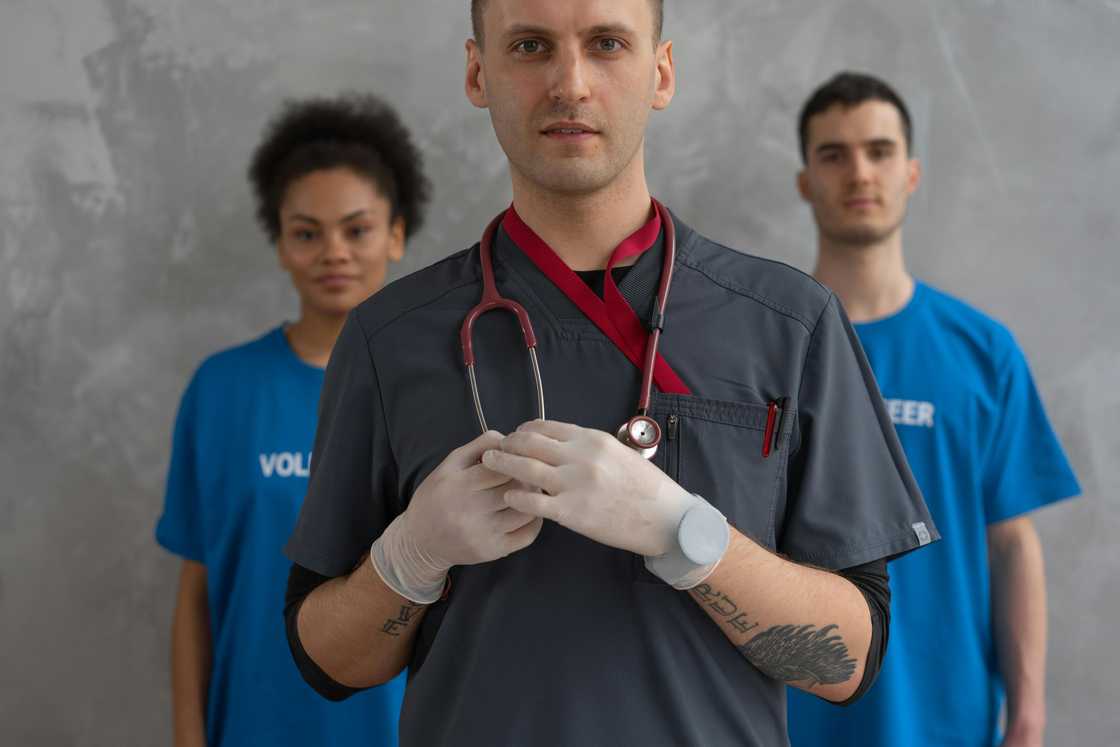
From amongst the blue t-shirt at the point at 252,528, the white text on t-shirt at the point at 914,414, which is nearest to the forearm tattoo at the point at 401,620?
the blue t-shirt at the point at 252,528

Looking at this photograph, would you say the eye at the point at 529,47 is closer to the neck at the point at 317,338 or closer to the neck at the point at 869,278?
the neck at the point at 317,338

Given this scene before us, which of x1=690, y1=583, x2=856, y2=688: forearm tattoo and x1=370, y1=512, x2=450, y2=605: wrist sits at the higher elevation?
x1=370, y1=512, x2=450, y2=605: wrist

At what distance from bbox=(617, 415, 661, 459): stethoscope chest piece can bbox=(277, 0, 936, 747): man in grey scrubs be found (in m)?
0.02

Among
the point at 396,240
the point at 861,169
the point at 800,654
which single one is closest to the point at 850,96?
the point at 861,169

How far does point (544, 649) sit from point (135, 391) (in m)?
1.71

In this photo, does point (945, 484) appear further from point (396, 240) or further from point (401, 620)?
point (401, 620)

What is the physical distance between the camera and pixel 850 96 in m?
2.51

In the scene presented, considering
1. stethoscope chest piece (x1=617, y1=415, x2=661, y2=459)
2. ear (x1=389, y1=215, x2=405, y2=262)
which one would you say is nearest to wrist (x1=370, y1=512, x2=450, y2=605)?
stethoscope chest piece (x1=617, y1=415, x2=661, y2=459)

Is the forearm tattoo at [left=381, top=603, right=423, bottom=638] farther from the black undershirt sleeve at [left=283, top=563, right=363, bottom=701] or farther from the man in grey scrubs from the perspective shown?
the black undershirt sleeve at [left=283, top=563, right=363, bottom=701]

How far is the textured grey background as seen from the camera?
2.57 meters

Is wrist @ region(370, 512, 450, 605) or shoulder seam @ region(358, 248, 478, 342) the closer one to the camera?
wrist @ region(370, 512, 450, 605)

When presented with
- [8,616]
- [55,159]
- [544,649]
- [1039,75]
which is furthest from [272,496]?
[1039,75]

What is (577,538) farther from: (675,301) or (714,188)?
(714,188)

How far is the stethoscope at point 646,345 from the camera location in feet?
3.85
